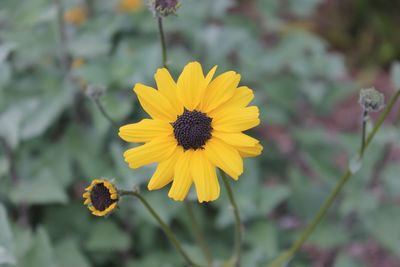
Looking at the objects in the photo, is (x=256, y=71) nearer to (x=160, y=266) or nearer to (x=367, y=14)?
(x=160, y=266)

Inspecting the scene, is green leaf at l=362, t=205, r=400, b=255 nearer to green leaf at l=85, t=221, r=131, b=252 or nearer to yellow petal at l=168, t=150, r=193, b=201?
green leaf at l=85, t=221, r=131, b=252

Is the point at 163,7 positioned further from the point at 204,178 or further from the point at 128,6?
the point at 128,6

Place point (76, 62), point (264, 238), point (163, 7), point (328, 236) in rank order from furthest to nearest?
1. point (76, 62)
2. point (328, 236)
3. point (264, 238)
4. point (163, 7)

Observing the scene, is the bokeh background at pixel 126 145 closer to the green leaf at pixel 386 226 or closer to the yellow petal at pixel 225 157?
the green leaf at pixel 386 226

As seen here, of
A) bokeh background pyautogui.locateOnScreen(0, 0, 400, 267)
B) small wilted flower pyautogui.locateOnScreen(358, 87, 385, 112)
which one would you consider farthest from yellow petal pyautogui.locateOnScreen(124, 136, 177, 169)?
bokeh background pyautogui.locateOnScreen(0, 0, 400, 267)

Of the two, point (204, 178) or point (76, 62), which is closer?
point (204, 178)

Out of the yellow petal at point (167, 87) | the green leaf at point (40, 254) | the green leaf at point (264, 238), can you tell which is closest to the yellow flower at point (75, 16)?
the green leaf at point (40, 254)

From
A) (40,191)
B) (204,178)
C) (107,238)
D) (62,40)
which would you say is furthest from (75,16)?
(204,178)
